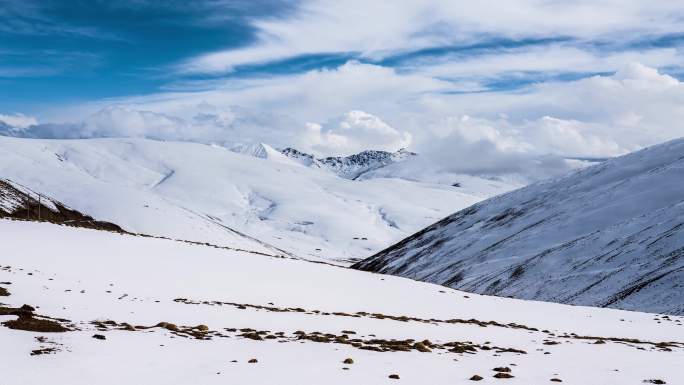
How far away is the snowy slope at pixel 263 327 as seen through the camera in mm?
18578

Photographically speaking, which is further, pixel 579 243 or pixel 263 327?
pixel 579 243

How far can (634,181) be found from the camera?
5285 inches

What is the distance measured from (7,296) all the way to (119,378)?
15.0 metres

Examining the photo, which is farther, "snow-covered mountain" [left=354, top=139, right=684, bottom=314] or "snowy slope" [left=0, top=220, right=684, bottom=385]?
"snow-covered mountain" [left=354, top=139, right=684, bottom=314]

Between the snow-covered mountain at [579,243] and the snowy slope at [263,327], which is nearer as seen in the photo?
the snowy slope at [263,327]

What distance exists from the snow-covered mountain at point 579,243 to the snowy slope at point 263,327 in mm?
39716

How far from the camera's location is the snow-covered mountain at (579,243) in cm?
8444

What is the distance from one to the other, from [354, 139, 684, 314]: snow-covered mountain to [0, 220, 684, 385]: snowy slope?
130ft

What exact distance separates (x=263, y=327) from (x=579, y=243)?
93608 millimetres

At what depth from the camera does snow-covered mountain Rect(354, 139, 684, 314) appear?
84.4 m

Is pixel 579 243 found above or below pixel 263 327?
below

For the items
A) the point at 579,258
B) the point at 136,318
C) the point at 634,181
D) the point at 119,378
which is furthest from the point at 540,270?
the point at 119,378

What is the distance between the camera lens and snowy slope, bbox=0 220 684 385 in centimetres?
1858

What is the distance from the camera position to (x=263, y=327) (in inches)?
1117
